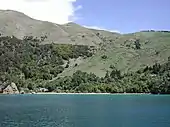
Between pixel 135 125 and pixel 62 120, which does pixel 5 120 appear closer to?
pixel 62 120

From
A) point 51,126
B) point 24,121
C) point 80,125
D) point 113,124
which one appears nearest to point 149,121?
point 113,124

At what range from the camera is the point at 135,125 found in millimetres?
83938

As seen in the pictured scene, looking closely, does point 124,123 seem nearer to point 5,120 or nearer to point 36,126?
point 36,126

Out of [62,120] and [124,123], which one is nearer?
[124,123]

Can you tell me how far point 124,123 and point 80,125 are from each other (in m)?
10.4

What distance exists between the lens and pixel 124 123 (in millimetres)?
88375

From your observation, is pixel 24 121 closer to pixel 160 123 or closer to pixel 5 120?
pixel 5 120

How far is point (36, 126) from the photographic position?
84.6 meters

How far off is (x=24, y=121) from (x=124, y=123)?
973 inches

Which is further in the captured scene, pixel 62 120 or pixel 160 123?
pixel 62 120

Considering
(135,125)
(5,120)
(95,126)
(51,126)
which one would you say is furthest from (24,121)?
(135,125)

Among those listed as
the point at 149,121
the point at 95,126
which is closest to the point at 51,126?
the point at 95,126

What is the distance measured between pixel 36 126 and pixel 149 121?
27663mm

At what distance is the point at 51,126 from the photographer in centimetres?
8538
